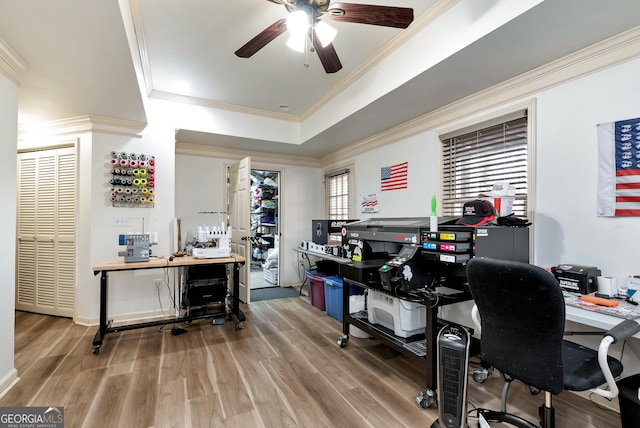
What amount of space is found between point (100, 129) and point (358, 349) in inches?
151

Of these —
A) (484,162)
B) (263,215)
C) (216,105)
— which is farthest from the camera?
(263,215)

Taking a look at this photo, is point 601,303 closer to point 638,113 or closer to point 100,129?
point 638,113

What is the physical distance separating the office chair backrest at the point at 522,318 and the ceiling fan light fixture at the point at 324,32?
5.63 ft

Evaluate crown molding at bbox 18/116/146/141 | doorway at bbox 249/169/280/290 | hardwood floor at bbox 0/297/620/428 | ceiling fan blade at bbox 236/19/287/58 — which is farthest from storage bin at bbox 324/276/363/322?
crown molding at bbox 18/116/146/141

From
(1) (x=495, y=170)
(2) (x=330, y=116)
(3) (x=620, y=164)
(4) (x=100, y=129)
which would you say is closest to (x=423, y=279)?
(1) (x=495, y=170)

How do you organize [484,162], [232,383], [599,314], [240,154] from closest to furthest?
[599,314] < [232,383] < [484,162] < [240,154]

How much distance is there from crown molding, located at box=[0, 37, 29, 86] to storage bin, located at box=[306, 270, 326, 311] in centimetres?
358

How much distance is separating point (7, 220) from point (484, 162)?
4037 mm

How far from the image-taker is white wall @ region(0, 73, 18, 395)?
2094 millimetres

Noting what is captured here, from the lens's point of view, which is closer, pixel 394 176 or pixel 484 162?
pixel 484 162

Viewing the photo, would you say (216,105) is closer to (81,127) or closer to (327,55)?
(81,127)

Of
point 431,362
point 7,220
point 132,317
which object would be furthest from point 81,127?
point 431,362

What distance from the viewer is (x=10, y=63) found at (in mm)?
2096

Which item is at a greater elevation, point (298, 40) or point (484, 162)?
point (298, 40)
